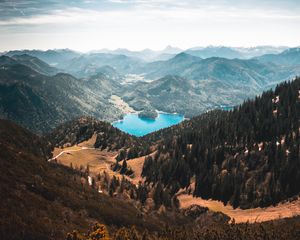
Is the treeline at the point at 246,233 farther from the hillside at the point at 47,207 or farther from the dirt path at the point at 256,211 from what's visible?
the dirt path at the point at 256,211

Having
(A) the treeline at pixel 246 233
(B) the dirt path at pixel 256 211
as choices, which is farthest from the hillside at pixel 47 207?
(B) the dirt path at pixel 256 211

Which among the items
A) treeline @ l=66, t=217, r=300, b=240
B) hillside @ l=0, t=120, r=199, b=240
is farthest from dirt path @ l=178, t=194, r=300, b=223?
hillside @ l=0, t=120, r=199, b=240

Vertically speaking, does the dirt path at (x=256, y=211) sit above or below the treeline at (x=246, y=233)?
below

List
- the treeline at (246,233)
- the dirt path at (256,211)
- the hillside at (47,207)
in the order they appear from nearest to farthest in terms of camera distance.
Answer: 1. the hillside at (47,207)
2. the treeline at (246,233)
3. the dirt path at (256,211)

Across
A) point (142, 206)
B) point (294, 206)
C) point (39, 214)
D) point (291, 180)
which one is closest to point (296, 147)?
point (291, 180)

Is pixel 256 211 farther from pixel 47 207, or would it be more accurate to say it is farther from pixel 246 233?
pixel 47 207

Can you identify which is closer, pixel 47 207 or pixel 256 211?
pixel 47 207

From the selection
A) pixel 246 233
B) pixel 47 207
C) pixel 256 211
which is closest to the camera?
pixel 246 233

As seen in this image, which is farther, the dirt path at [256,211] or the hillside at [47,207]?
the dirt path at [256,211]

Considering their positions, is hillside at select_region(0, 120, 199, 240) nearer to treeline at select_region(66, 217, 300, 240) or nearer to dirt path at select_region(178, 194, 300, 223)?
treeline at select_region(66, 217, 300, 240)

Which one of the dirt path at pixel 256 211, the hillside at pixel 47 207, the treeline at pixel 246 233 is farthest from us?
the dirt path at pixel 256 211

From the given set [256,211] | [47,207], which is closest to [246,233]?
[256,211]
